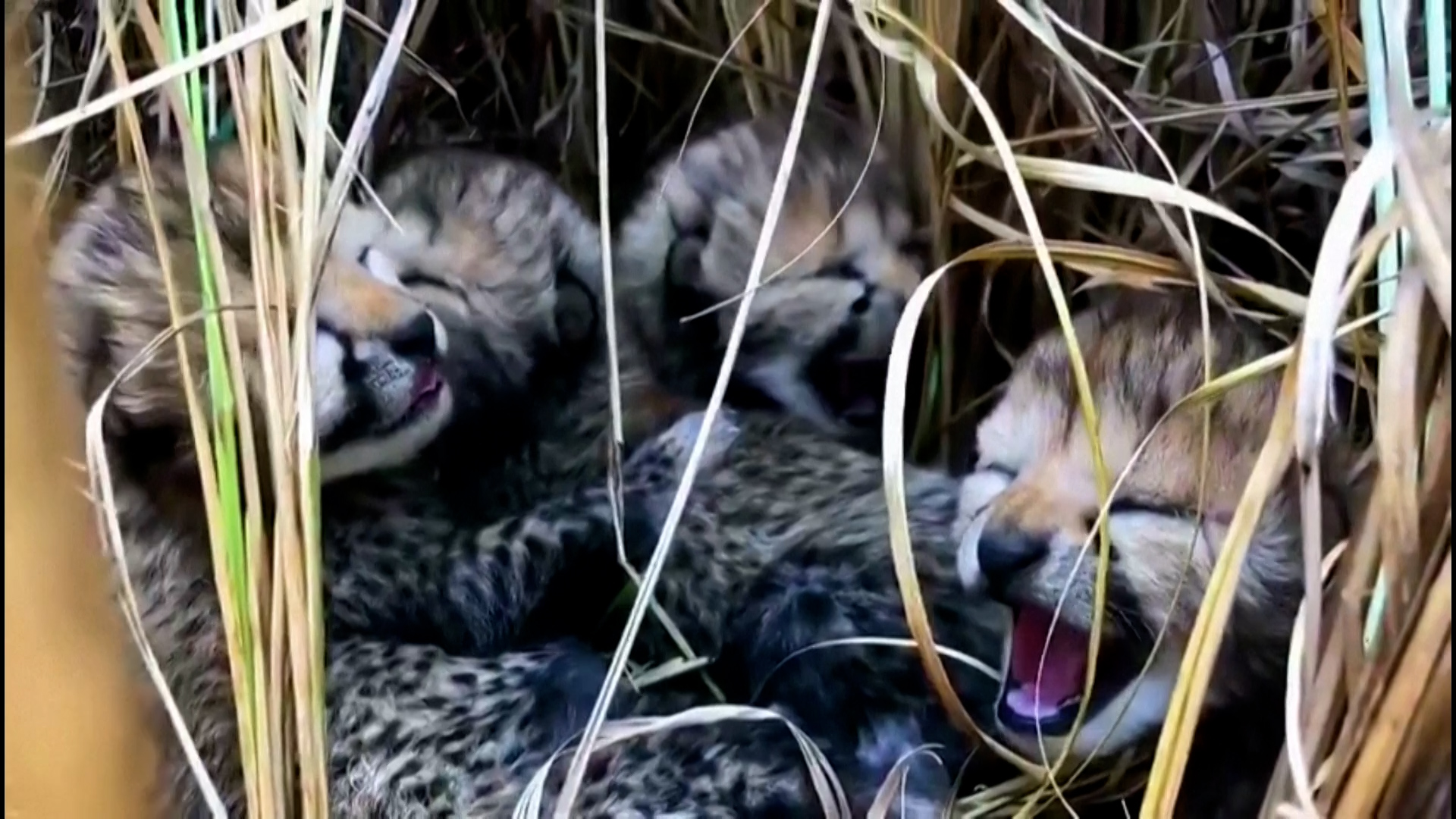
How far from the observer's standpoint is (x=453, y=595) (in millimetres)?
702

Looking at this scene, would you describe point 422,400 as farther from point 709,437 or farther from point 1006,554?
point 1006,554

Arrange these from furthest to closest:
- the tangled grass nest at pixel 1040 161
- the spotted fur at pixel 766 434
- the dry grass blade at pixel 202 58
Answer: the spotted fur at pixel 766 434 → the dry grass blade at pixel 202 58 → the tangled grass nest at pixel 1040 161

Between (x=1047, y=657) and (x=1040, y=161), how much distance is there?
21 centimetres

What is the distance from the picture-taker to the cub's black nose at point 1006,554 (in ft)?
1.96

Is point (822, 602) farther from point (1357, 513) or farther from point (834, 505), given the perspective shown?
point (1357, 513)

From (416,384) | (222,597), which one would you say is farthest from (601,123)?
(222,597)

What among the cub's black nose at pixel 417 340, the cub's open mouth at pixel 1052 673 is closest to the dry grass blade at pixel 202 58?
the cub's black nose at pixel 417 340

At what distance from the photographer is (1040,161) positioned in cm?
60

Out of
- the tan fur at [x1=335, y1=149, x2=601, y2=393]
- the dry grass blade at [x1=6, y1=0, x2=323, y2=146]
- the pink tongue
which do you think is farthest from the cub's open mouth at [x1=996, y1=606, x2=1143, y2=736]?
the dry grass blade at [x1=6, y1=0, x2=323, y2=146]

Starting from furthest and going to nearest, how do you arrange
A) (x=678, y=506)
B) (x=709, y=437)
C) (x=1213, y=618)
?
(x=709, y=437) → (x=678, y=506) → (x=1213, y=618)

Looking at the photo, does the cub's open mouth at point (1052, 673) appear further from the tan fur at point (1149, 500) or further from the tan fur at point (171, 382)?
the tan fur at point (171, 382)

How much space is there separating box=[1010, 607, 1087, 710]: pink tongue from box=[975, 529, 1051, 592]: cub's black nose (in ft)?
0.06

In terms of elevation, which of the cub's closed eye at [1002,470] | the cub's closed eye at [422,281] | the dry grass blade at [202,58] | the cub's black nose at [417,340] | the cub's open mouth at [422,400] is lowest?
the cub's closed eye at [1002,470]

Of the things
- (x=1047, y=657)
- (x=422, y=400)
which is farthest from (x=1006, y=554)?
(x=422, y=400)
